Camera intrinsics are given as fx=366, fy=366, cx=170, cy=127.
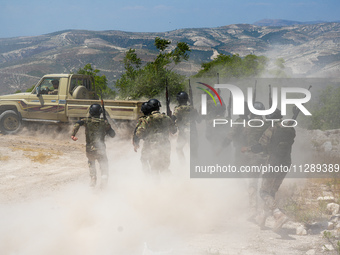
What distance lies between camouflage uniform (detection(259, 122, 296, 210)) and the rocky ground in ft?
1.91

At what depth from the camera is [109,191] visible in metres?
7.54

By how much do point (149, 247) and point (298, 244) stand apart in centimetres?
230

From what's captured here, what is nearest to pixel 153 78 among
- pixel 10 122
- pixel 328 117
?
pixel 10 122

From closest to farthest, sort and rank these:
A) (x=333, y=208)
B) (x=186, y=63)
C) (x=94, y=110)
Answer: (x=333, y=208), (x=94, y=110), (x=186, y=63)

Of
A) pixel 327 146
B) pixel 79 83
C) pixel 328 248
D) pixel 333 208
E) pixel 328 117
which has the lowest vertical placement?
pixel 328 117

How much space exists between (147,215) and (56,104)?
7918mm

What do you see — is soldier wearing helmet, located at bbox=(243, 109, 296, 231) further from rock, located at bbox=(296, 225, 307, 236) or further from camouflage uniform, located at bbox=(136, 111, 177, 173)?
camouflage uniform, located at bbox=(136, 111, 177, 173)

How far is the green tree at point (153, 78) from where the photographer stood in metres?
22.8

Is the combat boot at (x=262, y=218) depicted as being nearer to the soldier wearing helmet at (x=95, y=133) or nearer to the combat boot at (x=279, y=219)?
the combat boot at (x=279, y=219)

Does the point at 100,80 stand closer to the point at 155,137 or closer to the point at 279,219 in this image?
the point at 155,137

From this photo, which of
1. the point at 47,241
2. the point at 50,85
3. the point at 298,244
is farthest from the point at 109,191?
the point at 50,85

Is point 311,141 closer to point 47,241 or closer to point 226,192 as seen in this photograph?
point 226,192

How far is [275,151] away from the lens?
6324mm

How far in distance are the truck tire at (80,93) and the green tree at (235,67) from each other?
19.9 m
